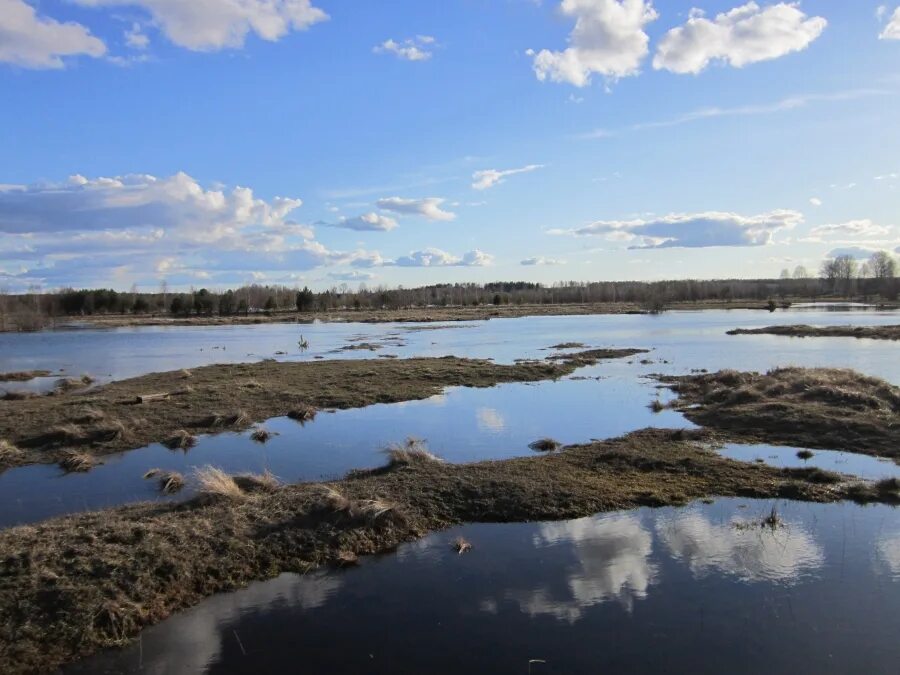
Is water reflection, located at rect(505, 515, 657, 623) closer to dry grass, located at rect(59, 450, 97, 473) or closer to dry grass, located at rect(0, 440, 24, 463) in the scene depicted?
dry grass, located at rect(59, 450, 97, 473)

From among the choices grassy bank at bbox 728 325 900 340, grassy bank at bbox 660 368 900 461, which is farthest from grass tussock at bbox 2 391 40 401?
grassy bank at bbox 728 325 900 340

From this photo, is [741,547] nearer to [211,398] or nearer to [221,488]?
[221,488]

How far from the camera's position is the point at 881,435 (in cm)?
1800

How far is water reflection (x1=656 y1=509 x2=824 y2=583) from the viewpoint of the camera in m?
9.80

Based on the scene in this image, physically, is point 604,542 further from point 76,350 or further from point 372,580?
point 76,350

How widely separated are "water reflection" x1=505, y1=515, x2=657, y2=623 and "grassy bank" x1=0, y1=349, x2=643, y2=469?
13066 mm

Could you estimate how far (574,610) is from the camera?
8758 mm

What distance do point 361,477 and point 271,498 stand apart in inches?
110

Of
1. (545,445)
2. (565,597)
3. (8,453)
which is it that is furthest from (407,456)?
(8,453)

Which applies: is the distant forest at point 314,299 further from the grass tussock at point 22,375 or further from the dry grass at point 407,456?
the dry grass at point 407,456

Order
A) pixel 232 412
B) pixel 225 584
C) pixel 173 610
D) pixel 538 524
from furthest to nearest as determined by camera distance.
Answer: pixel 232 412
pixel 538 524
pixel 225 584
pixel 173 610

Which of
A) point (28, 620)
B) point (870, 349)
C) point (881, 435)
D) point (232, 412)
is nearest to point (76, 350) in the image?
point (232, 412)

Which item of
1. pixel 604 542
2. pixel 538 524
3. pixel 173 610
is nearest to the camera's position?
pixel 173 610

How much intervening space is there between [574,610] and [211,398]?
21180mm
